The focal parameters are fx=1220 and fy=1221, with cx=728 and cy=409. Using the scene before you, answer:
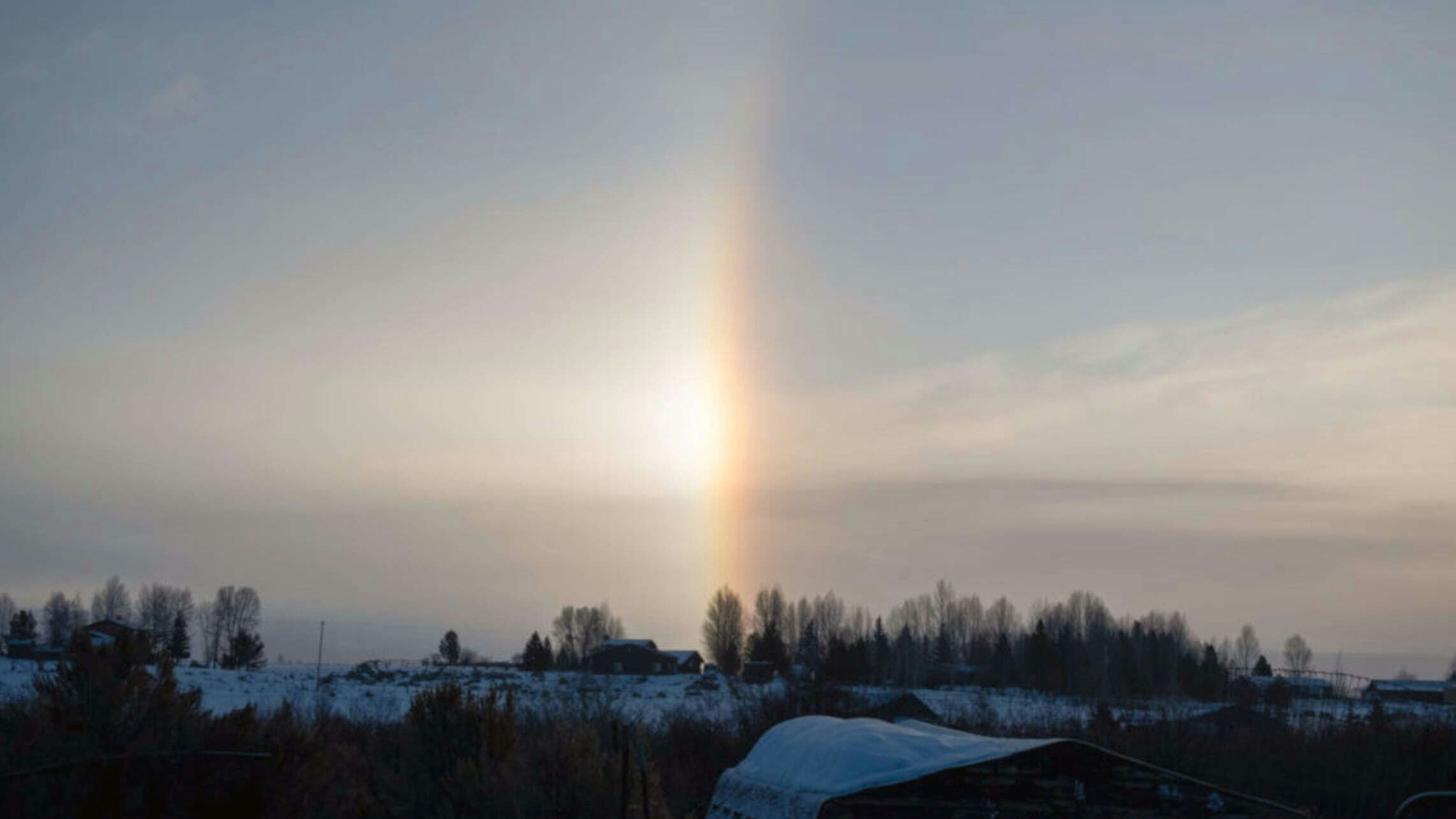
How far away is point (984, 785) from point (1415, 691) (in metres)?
78.8

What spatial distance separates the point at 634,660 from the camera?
9844 centimetres

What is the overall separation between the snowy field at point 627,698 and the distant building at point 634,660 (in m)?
12.5

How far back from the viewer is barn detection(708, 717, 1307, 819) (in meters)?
17.3

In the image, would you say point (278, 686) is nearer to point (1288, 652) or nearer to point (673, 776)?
point (673, 776)

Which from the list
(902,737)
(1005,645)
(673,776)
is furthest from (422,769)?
(1005,645)

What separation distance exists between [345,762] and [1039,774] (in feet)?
31.9

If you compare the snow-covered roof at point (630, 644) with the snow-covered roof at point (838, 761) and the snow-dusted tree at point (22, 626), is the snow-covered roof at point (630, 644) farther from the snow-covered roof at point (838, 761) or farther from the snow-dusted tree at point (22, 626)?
the snow-covered roof at point (838, 761)

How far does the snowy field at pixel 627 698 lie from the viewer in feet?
153

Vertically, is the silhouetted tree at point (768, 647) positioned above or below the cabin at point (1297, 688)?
above

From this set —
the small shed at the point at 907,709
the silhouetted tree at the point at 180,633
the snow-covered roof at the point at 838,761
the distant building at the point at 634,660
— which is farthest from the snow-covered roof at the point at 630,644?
the snow-covered roof at the point at 838,761

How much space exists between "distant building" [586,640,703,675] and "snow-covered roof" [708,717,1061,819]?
75.3 meters

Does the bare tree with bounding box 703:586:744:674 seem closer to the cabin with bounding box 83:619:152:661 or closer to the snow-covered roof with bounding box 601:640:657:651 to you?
the snow-covered roof with bounding box 601:640:657:651

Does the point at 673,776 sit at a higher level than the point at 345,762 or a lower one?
lower

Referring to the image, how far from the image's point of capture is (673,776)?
3431 cm
